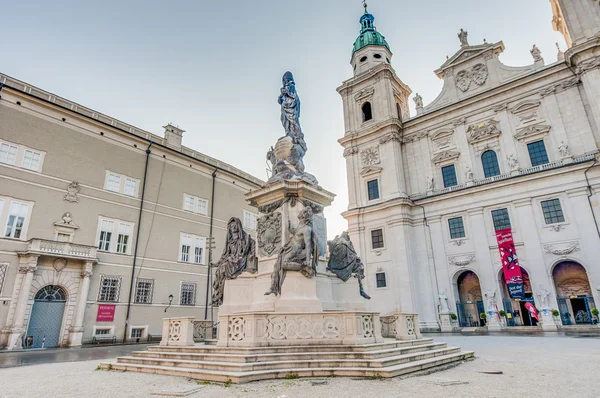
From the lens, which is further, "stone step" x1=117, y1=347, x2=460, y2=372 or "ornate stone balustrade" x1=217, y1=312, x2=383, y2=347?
"ornate stone balustrade" x1=217, y1=312, x2=383, y2=347

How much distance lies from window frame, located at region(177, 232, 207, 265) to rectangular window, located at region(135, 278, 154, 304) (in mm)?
2938

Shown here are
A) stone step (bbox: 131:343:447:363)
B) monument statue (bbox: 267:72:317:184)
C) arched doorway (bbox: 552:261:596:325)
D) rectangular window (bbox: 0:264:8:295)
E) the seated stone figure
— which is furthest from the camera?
arched doorway (bbox: 552:261:596:325)

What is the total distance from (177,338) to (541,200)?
26.9 meters

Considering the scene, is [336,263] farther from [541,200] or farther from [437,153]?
[437,153]

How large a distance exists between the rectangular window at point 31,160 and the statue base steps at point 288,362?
60.3ft

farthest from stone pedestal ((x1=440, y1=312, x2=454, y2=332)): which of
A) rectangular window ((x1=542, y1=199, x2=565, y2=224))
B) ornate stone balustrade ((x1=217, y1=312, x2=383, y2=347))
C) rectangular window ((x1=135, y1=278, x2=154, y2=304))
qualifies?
ornate stone balustrade ((x1=217, y1=312, x2=383, y2=347))

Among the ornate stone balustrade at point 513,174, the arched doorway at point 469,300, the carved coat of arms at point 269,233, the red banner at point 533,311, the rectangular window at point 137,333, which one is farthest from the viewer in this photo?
the arched doorway at point 469,300

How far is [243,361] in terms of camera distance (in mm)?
6680

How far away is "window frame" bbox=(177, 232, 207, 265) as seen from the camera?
2762 cm

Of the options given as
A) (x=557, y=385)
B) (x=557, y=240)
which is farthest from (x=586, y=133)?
(x=557, y=385)

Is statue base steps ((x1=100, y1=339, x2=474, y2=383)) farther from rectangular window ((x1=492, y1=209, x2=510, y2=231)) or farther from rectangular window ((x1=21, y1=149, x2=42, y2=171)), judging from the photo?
rectangular window ((x1=492, y1=209, x2=510, y2=231))

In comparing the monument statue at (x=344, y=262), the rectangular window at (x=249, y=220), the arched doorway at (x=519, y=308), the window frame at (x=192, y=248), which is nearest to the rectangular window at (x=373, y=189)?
the rectangular window at (x=249, y=220)

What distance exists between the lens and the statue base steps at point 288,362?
20.8 ft

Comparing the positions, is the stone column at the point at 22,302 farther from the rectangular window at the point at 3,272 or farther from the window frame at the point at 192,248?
the window frame at the point at 192,248
